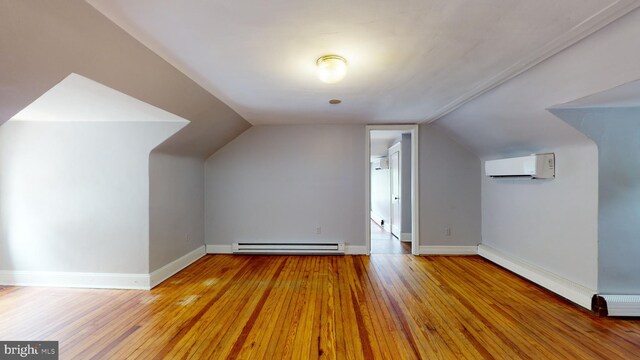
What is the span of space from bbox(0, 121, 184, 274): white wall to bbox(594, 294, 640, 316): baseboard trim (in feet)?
15.4

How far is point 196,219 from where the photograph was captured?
4.04m

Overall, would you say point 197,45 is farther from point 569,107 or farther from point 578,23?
point 569,107

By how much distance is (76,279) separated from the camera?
2.99m

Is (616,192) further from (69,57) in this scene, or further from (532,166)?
(69,57)

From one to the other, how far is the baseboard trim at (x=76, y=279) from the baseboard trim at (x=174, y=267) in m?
0.09

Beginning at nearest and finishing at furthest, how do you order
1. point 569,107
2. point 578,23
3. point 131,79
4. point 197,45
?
point 578,23
point 197,45
point 131,79
point 569,107

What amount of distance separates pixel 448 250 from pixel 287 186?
286cm

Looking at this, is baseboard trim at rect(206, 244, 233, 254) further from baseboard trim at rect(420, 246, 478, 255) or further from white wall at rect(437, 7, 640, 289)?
white wall at rect(437, 7, 640, 289)

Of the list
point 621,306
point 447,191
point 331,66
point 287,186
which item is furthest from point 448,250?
point 331,66

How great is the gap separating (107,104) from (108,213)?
4.32ft

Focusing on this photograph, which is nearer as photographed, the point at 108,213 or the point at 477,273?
the point at 108,213

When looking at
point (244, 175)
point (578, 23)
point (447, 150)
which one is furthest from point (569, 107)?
point (244, 175)

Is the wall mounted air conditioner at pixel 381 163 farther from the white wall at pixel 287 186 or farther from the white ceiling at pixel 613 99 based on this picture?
the white ceiling at pixel 613 99

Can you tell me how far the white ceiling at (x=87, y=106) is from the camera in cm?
204
